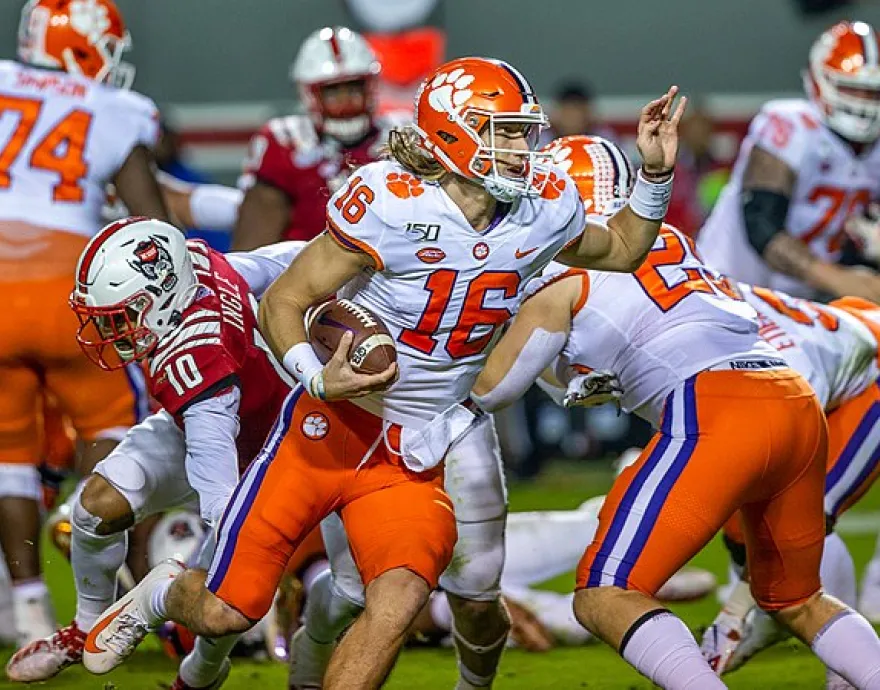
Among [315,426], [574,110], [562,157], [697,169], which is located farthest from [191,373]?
[697,169]

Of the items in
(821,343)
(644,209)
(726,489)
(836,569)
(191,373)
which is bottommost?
(836,569)

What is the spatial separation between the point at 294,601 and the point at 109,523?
1.04 meters

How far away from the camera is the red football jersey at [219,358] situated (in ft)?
13.2

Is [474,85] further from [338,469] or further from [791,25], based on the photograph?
[791,25]

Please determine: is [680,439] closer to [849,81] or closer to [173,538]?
[173,538]

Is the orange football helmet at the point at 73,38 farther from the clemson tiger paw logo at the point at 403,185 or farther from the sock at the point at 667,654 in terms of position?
the sock at the point at 667,654

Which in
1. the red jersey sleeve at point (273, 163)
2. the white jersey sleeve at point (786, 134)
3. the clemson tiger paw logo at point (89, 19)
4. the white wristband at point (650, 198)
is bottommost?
the red jersey sleeve at point (273, 163)

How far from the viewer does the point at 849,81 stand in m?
6.22

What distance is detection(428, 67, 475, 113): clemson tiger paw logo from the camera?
3770 mm

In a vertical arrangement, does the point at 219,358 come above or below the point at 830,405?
above

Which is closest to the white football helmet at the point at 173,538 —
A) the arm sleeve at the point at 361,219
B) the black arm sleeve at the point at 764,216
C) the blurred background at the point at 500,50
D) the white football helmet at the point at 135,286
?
the white football helmet at the point at 135,286

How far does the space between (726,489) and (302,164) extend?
2958mm

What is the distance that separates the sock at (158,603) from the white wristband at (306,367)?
2.02 ft

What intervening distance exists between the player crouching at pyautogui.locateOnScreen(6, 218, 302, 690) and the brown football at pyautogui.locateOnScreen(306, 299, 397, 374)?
0.96 ft
